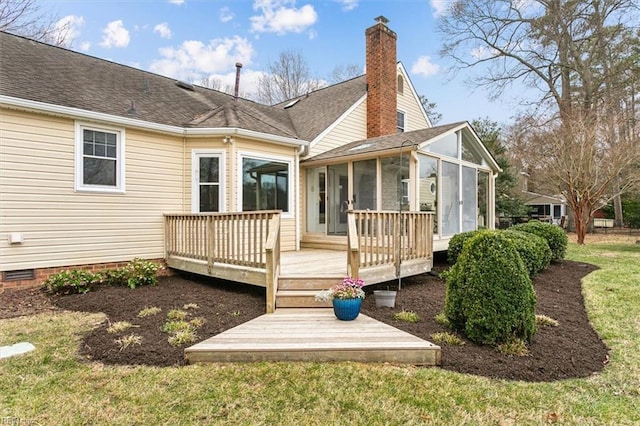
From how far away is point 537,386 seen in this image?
3.11 m

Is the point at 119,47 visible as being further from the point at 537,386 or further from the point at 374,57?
the point at 537,386

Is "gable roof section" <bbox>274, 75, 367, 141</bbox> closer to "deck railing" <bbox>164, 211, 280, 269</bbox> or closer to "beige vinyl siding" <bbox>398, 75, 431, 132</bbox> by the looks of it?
"beige vinyl siding" <bbox>398, 75, 431, 132</bbox>

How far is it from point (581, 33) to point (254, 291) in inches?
Result: 948

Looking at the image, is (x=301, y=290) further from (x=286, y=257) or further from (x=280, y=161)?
(x=280, y=161)

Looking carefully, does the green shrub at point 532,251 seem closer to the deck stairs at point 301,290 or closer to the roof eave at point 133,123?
the deck stairs at point 301,290

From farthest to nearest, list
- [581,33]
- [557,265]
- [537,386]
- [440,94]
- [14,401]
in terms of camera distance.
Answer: [440,94] → [581,33] → [557,265] → [537,386] → [14,401]

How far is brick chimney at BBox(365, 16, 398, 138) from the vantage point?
39.1 ft

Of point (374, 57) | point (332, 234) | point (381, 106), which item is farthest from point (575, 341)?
point (374, 57)

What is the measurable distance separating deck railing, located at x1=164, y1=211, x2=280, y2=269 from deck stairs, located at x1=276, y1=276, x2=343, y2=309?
449mm

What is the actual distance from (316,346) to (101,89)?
25.0 ft

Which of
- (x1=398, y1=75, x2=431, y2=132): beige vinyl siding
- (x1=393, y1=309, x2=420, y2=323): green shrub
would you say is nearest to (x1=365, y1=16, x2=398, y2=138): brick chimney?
(x1=398, y1=75, x2=431, y2=132): beige vinyl siding

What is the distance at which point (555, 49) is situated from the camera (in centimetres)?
2077

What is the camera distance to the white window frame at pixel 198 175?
8000mm

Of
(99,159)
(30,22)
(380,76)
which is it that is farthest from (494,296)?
(30,22)
